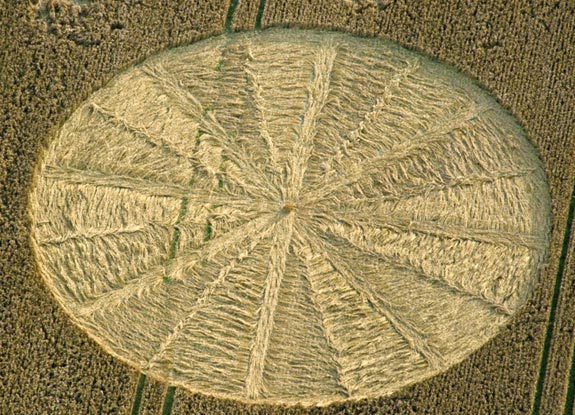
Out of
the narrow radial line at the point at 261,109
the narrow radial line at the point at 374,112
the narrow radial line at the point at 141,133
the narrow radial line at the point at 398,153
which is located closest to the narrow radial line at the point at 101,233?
the narrow radial line at the point at 141,133

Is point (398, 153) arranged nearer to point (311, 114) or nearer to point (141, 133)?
point (311, 114)

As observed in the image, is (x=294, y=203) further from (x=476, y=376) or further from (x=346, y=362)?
(x=476, y=376)

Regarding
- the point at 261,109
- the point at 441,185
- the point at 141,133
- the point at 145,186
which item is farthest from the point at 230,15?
the point at 441,185

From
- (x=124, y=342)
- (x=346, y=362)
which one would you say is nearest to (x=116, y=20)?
(x=124, y=342)

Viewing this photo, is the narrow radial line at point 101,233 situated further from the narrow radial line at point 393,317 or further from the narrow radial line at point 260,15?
the narrow radial line at point 260,15

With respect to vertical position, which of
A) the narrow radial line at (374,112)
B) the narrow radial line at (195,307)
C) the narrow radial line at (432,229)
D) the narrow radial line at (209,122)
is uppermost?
the narrow radial line at (374,112)

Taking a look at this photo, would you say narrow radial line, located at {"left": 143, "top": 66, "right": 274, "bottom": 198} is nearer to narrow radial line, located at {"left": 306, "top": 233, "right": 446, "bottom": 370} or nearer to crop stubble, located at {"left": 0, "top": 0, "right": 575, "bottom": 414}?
crop stubble, located at {"left": 0, "top": 0, "right": 575, "bottom": 414}
